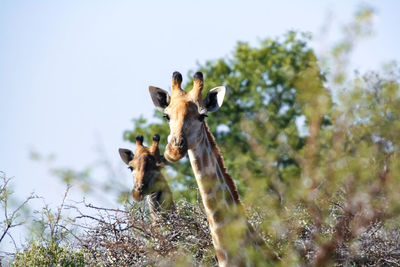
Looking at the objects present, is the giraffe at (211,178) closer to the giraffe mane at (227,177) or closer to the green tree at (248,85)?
the giraffe mane at (227,177)

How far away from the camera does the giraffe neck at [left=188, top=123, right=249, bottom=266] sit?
4.43m

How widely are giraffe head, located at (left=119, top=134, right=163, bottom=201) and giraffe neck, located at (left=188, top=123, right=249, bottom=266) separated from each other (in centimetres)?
319

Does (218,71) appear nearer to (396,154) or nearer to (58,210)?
(58,210)

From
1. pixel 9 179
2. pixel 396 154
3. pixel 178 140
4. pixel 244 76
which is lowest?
pixel 396 154

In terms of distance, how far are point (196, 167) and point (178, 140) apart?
31 cm

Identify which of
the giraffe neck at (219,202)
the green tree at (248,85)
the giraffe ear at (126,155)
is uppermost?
the green tree at (248,85)

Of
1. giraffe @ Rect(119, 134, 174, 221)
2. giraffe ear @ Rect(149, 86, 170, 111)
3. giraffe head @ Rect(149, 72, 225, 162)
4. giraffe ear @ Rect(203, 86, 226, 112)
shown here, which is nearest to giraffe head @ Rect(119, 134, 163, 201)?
giraffe @ Rect(119, 134, 174, 221)

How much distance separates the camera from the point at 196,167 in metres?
4.73

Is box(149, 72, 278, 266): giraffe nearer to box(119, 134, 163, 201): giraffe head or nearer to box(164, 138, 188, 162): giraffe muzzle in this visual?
box(164, 138, 188, 162): giraffe muzzle

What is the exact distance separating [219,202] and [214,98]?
109cm

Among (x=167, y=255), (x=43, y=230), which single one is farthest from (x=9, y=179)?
(x=167, y=255)

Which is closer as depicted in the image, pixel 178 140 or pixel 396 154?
pixel 396 154

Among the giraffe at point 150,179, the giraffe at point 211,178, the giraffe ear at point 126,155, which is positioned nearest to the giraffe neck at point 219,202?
the giraffe at point 211,178

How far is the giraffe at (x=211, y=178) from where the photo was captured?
Answer: 4449 mm
